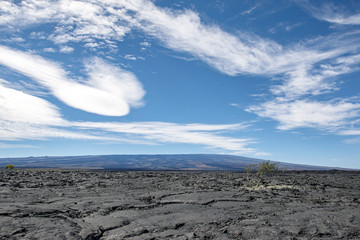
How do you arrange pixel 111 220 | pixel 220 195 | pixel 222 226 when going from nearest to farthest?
pixel 222 226, pixel 111 220, pixel 220 195

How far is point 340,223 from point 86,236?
567cm

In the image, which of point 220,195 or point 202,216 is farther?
point 220,195

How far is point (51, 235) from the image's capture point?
5.38m

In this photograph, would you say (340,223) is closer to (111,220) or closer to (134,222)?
(134,222)

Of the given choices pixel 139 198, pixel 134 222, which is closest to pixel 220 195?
pixel 139 198

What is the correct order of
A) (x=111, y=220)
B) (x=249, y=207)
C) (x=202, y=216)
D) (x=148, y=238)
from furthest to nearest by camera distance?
(x=249, y=207) < (x=202, y=216) < (x=111, y=220) < (x=148, y=238)

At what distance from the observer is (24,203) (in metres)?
8.39

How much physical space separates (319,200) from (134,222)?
6.83 metres

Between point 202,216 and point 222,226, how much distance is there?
1.01 m

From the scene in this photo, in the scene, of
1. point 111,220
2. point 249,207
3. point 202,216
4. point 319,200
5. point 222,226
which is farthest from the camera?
point 319,200

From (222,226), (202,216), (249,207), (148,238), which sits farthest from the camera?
(249,207)

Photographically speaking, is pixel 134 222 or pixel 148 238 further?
pixel 134 222

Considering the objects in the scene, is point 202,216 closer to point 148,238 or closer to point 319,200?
point 148,238

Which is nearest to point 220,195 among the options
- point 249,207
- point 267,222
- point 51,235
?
point 249,207
